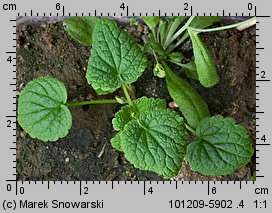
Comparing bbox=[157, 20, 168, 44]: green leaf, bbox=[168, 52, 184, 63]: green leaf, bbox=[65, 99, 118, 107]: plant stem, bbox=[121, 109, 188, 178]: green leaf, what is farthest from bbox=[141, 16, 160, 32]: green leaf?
bbox=[121, 109, 188, 178]: green leaf

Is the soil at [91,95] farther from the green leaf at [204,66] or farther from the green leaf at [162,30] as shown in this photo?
the green leaf at [204,66]

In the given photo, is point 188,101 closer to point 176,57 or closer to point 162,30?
point 176,57

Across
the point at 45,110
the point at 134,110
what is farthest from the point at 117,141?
the point at 45,110

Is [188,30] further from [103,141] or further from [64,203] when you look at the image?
[64,203]

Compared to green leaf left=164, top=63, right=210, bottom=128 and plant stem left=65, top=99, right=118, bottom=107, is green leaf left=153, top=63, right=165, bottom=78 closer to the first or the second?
green leaf left=164, top=63, right=210, bottom=128

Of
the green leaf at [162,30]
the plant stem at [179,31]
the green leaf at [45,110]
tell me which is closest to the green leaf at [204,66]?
the plant stem at [179,31]

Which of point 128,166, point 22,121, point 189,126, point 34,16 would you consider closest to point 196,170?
point 189,126

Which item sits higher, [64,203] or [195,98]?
[195,98]

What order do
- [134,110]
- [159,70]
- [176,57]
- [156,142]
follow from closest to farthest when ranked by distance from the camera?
[156,142]
[134,110]
[159,70]
[176,57]
